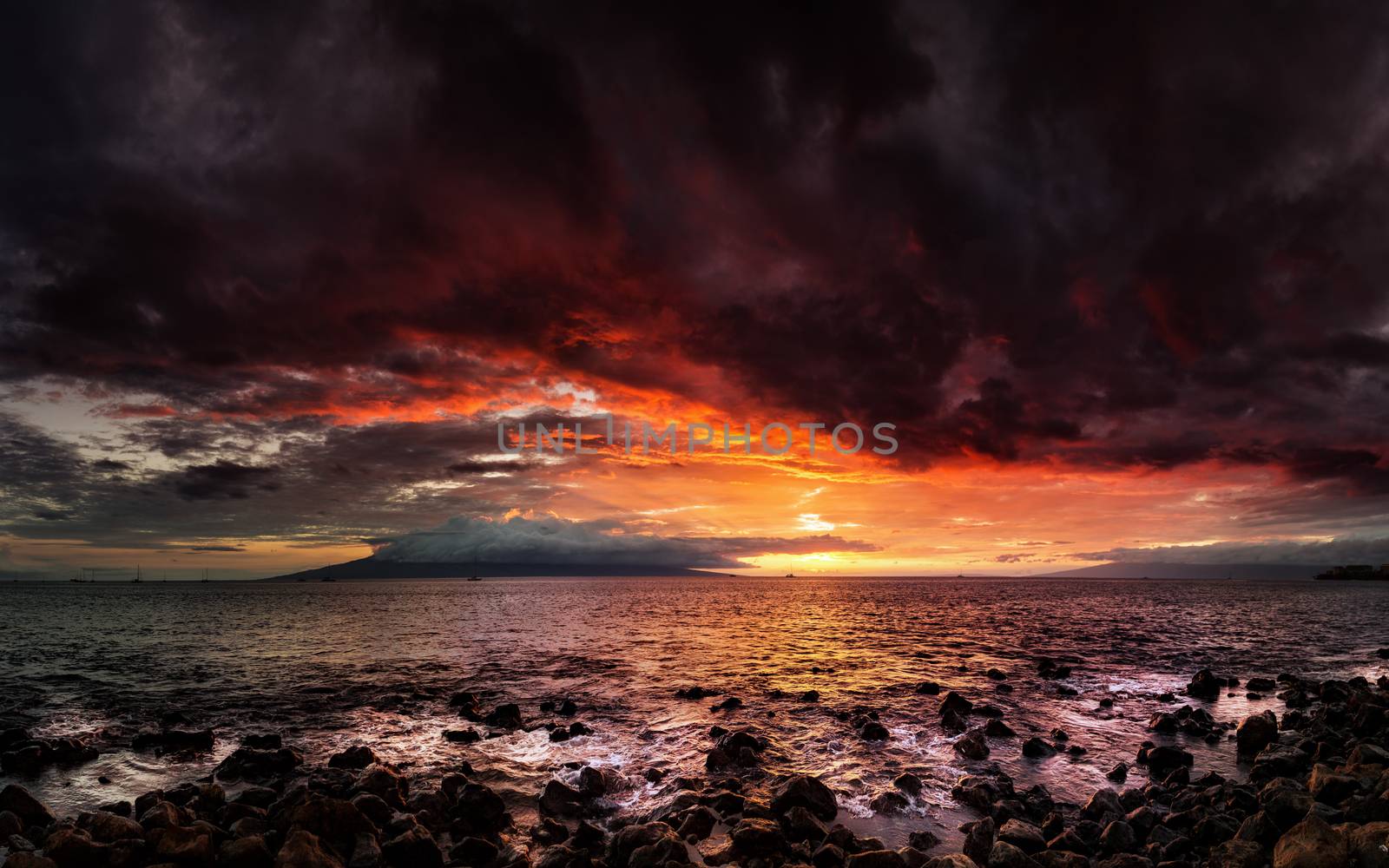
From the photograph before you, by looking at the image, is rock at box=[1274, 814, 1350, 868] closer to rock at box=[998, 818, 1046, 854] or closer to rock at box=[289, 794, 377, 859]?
rock at box=[998, 818, 1046, 854]

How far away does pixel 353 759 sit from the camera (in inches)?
750

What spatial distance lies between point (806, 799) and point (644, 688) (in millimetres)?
18454

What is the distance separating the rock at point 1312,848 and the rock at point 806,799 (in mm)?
8347

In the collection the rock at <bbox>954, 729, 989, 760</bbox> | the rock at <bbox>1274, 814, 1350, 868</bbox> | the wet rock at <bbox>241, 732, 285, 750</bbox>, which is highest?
the rock at <bbox>1274, 814, 1350, 868</bbox>

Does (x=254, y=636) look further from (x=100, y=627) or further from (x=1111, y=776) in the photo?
(x=1111, y=776)

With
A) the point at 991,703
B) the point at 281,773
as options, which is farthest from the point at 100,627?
the point at 991,703

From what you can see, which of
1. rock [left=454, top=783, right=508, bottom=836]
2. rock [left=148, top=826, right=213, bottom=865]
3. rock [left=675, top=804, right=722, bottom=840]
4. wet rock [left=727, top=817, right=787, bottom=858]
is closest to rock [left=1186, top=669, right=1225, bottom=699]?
rock [left=675, top=804, right=722, bottom=840]

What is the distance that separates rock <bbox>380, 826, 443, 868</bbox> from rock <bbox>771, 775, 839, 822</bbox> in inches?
299

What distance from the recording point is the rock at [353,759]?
1892cm

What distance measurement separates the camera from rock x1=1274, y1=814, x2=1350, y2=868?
31.8ft

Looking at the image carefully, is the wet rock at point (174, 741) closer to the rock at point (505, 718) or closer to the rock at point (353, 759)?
the rock at point (353, 759)

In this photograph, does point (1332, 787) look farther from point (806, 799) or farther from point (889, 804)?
point (806, 799)

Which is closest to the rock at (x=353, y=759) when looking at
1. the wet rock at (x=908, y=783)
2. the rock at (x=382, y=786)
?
the rock at (x=382, y=786)

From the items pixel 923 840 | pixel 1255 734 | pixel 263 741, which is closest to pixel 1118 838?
pixel 923 840
